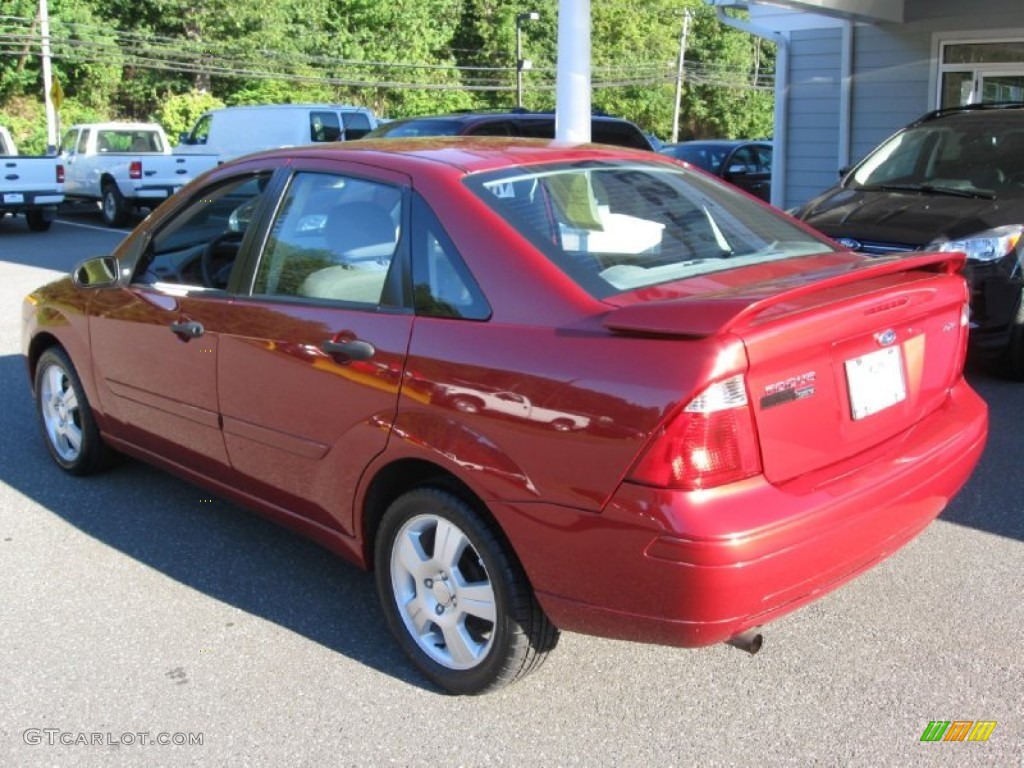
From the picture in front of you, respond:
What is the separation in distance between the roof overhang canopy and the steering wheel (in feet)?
25.4

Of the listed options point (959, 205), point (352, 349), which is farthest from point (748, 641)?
point (959, 205)

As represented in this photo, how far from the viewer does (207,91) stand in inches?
1913

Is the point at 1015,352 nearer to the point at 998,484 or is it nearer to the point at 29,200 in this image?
the point at 998,484

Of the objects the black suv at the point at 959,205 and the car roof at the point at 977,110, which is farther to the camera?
the car roof at the point at 977,110

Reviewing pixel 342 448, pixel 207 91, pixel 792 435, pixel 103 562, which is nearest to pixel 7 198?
pixel 103 562

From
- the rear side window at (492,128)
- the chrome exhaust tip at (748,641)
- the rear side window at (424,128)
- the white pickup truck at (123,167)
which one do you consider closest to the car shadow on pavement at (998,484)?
the chrome exhaust tip at (748,641)

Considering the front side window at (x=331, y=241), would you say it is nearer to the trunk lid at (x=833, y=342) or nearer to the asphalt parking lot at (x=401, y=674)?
the trunk lid at (x=833, y=342)

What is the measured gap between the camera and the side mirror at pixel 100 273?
15.3ft

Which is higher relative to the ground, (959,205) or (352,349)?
(959,205)

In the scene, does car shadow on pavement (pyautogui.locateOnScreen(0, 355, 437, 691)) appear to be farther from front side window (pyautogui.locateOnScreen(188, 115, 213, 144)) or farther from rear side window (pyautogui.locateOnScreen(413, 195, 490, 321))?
front side window (pyautogui.locateOnScreen(188, 115, 213, 144))

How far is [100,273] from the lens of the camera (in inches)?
185

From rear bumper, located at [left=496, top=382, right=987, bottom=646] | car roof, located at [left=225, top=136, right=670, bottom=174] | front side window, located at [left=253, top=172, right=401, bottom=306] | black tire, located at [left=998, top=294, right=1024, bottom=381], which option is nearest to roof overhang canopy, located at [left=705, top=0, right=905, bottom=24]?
black tire, located at [left=998, top=294, right=1024, bottom=381]

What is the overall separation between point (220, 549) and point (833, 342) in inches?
108

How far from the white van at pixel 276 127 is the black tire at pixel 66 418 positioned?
12.9 m
